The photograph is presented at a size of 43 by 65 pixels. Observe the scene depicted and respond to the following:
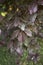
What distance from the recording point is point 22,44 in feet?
7.02

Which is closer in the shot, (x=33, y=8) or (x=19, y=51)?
(x=33, y=8)

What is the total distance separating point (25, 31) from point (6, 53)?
2.77 ft

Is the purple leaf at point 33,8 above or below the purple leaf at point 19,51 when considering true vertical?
above

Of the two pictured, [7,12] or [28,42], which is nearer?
[7,12]

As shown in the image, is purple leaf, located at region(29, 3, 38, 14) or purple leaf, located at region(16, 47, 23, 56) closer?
purple leaf, located at region(29, 3, 38, 14)

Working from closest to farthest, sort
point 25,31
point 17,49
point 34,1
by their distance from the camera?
point 34,1 → point 25,31 → point 17,49

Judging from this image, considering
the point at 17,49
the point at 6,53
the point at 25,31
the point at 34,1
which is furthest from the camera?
the point at 6,53

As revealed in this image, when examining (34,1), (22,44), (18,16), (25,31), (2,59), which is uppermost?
(34,1)

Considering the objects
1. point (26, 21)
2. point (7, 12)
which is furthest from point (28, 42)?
point (7, 12)

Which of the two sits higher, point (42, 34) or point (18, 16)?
point (18, 16)

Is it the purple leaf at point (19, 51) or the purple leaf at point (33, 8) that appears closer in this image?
the purple leaf at point (33, 8)

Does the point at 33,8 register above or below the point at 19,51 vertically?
above

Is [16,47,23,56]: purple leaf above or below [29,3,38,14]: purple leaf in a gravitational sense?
below

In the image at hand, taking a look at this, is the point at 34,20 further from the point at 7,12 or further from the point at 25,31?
the point at 7,12
